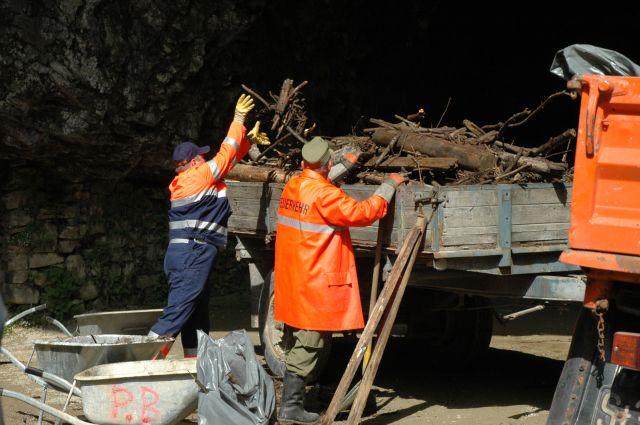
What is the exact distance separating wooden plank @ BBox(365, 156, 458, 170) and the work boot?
160cm

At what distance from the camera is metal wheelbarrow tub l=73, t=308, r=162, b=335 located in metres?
6.67

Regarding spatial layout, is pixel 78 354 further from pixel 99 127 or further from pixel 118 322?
pixel 99 127

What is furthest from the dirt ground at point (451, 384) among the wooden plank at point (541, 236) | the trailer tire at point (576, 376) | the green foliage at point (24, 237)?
the trailer tire at point (576, 376)

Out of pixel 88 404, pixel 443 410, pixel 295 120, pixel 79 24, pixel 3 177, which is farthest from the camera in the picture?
pixel 3 177

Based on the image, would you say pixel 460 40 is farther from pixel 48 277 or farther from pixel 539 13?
pixel 48 277

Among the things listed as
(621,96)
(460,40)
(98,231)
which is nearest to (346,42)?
(460,40)

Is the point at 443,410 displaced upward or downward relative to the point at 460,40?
downward

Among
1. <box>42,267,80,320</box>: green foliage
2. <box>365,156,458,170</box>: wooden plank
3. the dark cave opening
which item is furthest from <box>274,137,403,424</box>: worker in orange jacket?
the dark cave opening

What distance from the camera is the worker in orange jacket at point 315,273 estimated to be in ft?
19.9

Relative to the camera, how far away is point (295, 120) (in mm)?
7672

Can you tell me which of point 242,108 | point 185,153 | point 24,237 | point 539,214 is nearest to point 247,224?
point 185,153

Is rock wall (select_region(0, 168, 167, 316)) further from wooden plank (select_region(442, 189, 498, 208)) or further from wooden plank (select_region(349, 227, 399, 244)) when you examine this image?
wooden plank (select_region(442, 189, 498, 208))

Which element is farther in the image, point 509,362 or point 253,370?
point 509,362

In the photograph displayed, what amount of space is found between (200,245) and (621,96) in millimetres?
3542
